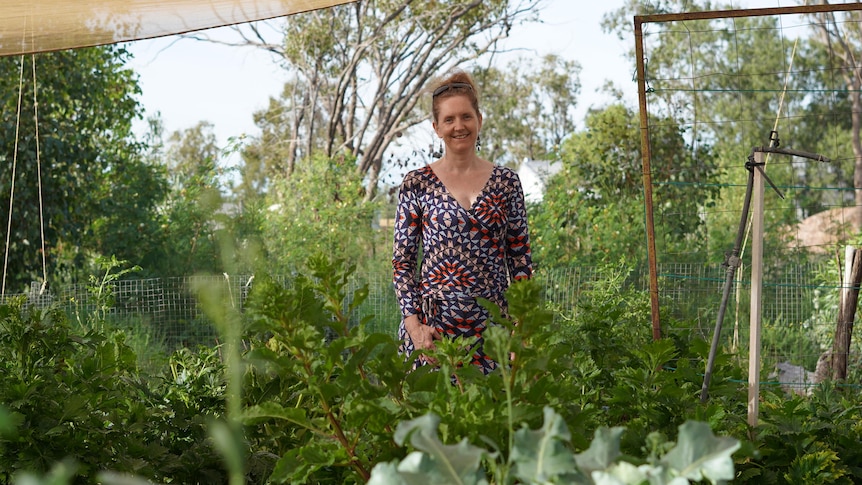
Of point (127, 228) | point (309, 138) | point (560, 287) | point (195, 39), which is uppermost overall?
point (195, 39)

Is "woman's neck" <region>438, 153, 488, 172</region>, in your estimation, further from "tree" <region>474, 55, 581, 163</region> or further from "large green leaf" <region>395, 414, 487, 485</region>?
"tree" <region>474, 55, 581, 163</region>

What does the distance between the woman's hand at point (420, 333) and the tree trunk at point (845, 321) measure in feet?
9.38

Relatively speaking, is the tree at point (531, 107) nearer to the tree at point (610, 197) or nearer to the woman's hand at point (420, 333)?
the tree at point (610, 197)

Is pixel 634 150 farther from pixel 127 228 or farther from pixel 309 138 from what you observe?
pixel 309 138

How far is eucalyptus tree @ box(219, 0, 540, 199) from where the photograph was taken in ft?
40.6

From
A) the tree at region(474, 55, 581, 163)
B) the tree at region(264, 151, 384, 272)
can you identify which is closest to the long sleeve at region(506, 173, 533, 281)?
the tree at region(264, 151, 384, 272)

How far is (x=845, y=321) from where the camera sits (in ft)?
14.8

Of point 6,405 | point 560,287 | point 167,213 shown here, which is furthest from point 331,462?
A: point 167,213

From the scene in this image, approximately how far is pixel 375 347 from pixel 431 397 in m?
0.22

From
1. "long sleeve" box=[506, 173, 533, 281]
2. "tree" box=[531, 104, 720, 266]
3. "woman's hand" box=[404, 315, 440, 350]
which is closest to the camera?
"woman's hand" box=[404, 315, 440, 350]

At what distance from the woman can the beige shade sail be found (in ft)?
1.70

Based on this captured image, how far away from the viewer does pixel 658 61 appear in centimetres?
1748

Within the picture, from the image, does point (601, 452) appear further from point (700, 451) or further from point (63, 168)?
point (63, 168)

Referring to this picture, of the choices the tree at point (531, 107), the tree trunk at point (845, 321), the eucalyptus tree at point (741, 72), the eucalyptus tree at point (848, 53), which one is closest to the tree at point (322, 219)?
the tree trunk at point (845, 321)
